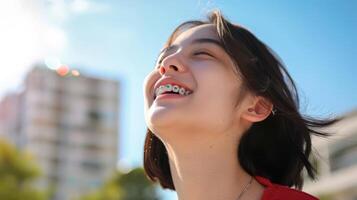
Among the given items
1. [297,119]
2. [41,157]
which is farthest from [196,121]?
[41,157]

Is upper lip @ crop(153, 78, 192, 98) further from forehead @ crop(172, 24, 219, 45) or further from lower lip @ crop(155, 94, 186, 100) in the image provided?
forehead @ crop(172, 24, 219, 45)

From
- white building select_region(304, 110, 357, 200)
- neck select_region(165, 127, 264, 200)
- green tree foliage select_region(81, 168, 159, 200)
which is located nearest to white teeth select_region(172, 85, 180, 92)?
neck select_region(165, 127, 264, 200)

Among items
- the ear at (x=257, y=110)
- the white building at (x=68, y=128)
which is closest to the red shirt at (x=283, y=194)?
the ear at (x=257, y=110)

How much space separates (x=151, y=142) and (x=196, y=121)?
0.33 metres

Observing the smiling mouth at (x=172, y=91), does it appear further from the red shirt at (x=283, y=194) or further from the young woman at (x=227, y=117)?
the red shirt at (x=283, y=194)

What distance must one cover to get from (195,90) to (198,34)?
0.21m

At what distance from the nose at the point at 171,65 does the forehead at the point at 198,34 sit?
104 millimetres

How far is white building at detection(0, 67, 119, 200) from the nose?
42.1m

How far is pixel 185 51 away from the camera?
1692mm

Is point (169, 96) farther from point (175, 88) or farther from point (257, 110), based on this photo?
point (257, 110)

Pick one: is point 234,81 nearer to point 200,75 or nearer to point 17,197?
point 200,75

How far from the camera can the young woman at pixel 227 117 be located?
160 cm

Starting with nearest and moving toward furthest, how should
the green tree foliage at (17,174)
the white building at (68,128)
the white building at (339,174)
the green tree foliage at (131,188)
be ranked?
1. the green tree foliage at (17,174)
2. the green tree foliage at (131,188)
3. the white building at (339,174)
4. the white building at (68,128)

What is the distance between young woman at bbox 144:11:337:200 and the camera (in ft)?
5.25
